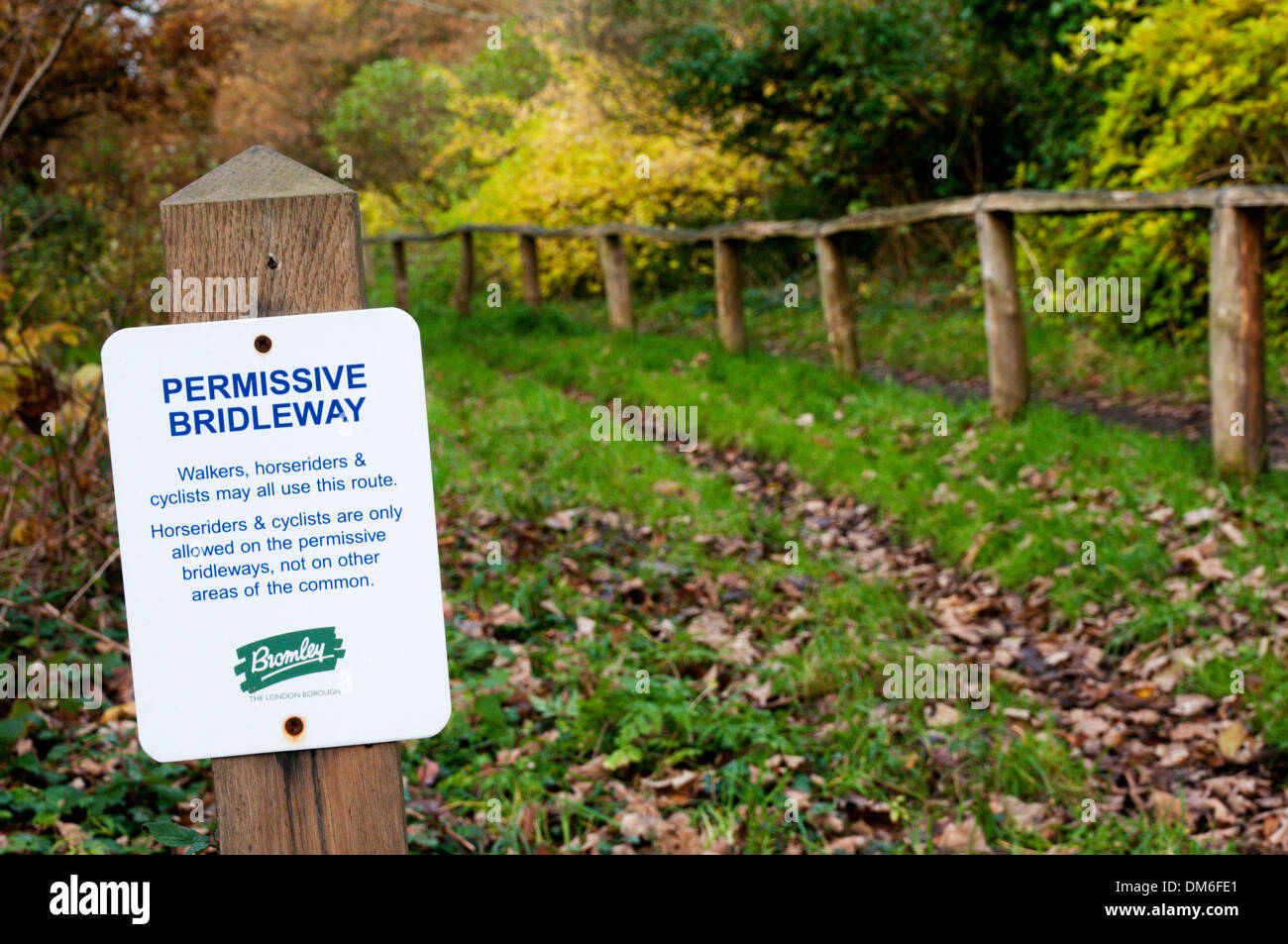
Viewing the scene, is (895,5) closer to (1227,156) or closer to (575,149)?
(575,149)

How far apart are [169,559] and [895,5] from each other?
13088mm

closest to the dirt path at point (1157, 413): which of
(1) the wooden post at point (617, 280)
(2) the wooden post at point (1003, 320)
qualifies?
(2) the wooden post at point (1003, 320)

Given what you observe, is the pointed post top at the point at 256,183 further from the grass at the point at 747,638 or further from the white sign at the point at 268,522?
the grass at the point at 747,638

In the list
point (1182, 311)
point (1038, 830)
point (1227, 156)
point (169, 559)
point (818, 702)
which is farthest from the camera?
point (1182, 311)

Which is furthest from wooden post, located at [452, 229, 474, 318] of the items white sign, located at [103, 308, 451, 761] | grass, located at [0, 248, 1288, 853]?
white sign, located at [103, 308, 451, 761]

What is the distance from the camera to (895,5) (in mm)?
13008

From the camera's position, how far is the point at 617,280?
11.5m

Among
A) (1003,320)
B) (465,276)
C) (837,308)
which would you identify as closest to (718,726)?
(1003,320)

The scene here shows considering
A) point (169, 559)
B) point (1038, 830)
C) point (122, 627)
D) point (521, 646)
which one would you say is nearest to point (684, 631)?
point (521, 646)

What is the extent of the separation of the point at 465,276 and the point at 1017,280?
30.6 ft

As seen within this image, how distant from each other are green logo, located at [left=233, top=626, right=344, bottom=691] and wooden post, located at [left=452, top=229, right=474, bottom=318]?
13673 millimetres

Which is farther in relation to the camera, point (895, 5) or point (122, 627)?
point (895, 5)

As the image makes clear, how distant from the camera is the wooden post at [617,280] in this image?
11.5m

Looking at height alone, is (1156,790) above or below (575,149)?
below
